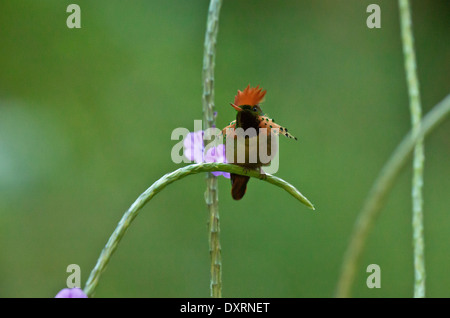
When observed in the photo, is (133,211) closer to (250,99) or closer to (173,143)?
(250,99)

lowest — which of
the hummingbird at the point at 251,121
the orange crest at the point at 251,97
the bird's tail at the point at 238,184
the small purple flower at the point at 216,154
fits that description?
the bird's tail at the point at 238,184

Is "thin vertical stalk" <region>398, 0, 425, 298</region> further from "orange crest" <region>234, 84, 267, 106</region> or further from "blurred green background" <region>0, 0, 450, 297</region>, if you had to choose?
"blurred green background" <region>0, 0, 450, 297</region>

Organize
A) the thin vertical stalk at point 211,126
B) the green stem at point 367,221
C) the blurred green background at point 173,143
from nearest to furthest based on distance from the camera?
1. the green stem at point 367,221
2. the thin vertical stalk at point 211,126
3. the blurred green background at point 173,143

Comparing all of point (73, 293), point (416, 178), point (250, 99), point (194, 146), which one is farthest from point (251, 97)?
point (73, 293)

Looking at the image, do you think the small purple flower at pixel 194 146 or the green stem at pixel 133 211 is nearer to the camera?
the green stem at pixel 133 211

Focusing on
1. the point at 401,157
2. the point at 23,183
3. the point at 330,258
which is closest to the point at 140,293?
the point at 23,183

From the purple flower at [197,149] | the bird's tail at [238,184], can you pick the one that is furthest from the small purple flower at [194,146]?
the bird's tail at [238,184]

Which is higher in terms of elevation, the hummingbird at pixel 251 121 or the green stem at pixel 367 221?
the hummingbird at pixel 251 121

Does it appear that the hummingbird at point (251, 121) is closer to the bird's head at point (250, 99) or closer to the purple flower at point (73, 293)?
the bird's head at point (250, 99)

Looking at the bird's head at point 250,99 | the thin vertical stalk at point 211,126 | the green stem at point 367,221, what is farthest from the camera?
the bird's head at point 250,99
